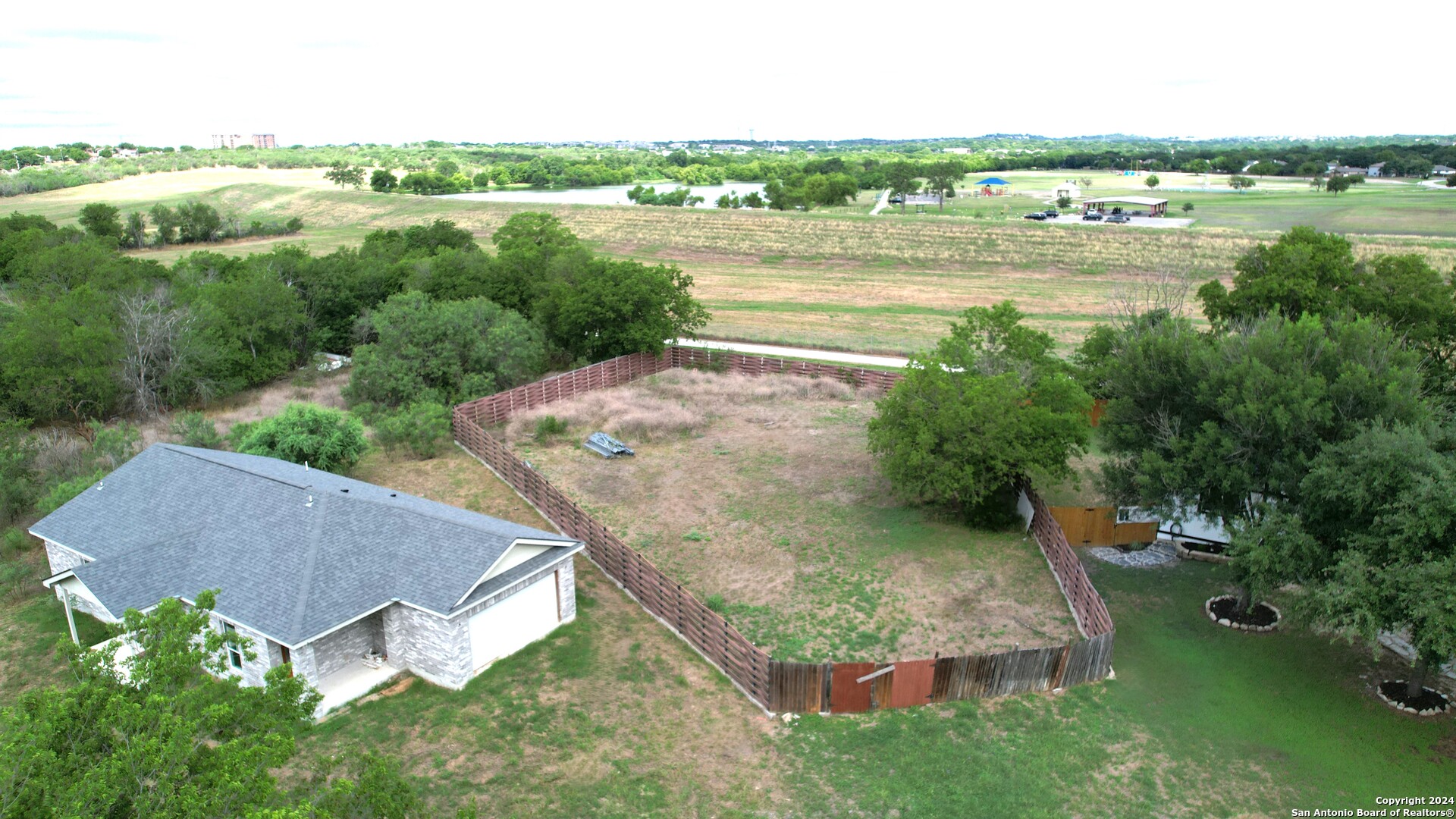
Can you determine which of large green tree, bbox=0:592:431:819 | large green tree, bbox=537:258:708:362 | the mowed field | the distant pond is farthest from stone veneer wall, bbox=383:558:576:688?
the distant pond

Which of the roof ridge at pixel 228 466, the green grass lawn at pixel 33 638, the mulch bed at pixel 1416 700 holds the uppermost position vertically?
the roof ridge at pixel 228 466

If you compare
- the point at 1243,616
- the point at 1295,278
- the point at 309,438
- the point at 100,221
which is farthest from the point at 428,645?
the point at 100,221

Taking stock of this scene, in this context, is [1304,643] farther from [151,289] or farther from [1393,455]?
[151,289]

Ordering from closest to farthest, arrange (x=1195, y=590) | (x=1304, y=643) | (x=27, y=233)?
(x=1304, y=643) < (x=1195, y=590) < (x=27, y=233)

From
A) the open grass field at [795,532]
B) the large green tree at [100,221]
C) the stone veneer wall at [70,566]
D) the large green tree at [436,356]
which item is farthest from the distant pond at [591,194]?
the stone veneer wall at [70,566]

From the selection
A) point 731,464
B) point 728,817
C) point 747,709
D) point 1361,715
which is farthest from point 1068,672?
point 731,464

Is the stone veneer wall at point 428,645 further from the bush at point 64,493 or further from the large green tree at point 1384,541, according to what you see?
the large green tree at point 1384,541
